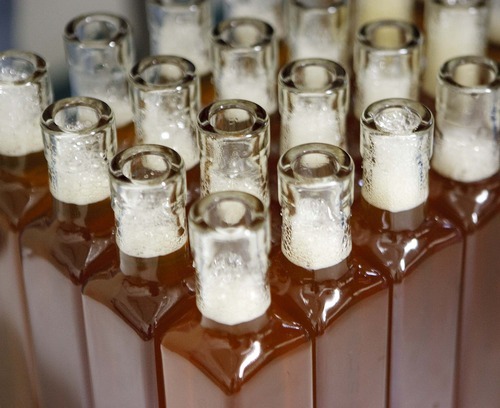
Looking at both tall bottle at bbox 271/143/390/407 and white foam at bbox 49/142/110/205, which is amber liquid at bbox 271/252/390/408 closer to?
tall bottle at bbox 271/143/390/407

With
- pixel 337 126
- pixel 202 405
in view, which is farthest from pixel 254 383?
pixel 337 126

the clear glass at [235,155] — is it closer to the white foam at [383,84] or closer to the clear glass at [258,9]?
the white foam at [383,84]

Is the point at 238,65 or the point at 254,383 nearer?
the point at 254,383

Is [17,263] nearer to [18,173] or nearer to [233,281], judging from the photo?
[18,173]

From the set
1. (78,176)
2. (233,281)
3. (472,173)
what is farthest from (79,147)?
(472,173)

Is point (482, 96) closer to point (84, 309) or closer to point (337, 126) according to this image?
point (337, 126)

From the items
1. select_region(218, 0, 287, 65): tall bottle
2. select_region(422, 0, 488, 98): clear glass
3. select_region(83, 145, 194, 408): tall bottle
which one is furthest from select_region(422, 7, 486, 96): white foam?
select_region(83, 145, 194, 408): tall bottle
